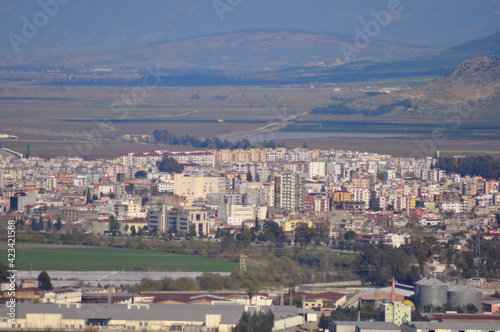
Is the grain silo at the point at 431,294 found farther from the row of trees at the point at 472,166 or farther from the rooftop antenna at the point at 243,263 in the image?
the row of trees at the point at 472,166

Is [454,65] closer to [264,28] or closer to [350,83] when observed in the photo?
[350,83]

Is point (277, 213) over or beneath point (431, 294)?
over

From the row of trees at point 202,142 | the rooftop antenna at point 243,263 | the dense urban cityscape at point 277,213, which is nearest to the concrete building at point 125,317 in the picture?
the dense urban cityscape at point 277,213

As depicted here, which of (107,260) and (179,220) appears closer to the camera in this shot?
(107,260)

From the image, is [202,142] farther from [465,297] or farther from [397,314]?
[397,314]

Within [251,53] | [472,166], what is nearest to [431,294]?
[472,166]
